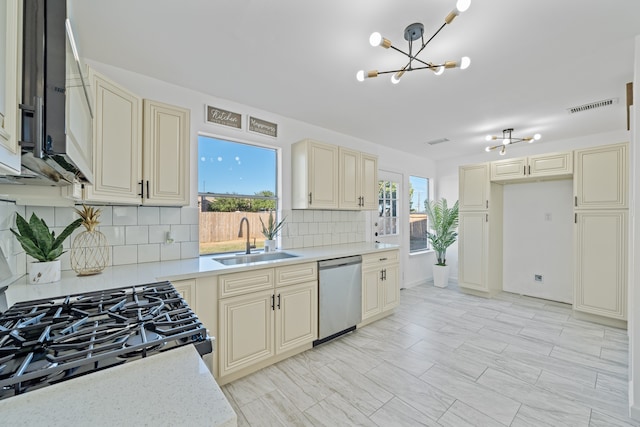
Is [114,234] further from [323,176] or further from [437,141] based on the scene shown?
[437,141]

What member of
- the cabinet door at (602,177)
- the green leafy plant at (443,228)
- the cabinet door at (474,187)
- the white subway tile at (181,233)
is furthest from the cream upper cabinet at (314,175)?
the cabinet door at (602,177)

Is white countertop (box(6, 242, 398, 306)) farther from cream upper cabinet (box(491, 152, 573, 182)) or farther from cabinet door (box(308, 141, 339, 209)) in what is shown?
cream upper cabinet (box(491, 152, 573, 182))

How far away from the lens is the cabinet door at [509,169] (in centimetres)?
416

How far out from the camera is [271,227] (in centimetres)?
311

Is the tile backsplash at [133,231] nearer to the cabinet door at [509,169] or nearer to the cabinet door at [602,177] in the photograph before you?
the cabinet door at [509,169]

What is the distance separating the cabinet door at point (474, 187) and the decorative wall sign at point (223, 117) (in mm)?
3955

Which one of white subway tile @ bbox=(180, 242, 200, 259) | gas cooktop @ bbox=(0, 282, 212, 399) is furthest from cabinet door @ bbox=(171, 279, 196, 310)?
white subway tile @ bbox=(180, 242, 200, 259)

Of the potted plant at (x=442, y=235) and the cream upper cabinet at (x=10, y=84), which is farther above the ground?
the cream upper cabinet at (x=10, y=84)

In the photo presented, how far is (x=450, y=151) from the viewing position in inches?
202

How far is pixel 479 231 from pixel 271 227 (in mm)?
3637

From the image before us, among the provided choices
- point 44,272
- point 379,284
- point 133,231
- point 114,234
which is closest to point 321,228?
point 379,284

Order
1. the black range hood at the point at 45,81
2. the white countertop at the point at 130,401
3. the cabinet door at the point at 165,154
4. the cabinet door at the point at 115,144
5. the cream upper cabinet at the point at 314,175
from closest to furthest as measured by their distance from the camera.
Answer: the white countertop at the point at 130,401
the black range hood at the point at 45,81
the cabinet door at the point at 115,144
the cabinet door at the point at 165,154
the cream upper cabinet at the point at 314,175

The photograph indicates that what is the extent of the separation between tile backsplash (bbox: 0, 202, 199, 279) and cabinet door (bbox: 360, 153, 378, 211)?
2.25 m

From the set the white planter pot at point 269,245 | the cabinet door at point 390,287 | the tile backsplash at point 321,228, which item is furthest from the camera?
the cabinet door at point 390,287
